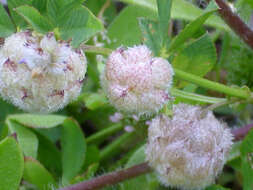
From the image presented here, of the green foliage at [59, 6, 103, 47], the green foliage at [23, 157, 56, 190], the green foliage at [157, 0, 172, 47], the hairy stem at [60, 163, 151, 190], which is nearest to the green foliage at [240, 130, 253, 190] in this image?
the hairy stem at [60, 163, 151, 190]

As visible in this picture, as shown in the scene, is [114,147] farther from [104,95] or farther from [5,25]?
[5,25]

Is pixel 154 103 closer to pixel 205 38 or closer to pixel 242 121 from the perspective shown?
pixel 205 38

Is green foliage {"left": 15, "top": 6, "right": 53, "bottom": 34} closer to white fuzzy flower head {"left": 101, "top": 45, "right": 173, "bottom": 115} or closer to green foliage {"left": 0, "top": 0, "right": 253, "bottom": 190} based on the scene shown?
green foliage {"left": 0, "top": 0, "right": 253, "bottom": 190}

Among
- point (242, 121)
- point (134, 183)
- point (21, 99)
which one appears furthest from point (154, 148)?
point (242, 121)

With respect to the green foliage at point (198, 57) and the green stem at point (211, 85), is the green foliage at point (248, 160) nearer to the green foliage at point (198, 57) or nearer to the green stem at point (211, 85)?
the green stem at point (211, 85)

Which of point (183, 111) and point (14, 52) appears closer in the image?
point (14, 52)

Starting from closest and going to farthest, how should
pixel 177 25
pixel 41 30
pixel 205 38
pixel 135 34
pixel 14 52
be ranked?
pixel 14 52
pixel 41 30
pixel 205 38
pixel 135 34
pixel 177 25
